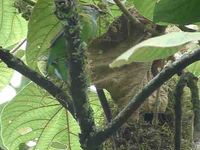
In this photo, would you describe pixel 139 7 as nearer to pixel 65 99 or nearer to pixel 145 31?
pixel 145 31

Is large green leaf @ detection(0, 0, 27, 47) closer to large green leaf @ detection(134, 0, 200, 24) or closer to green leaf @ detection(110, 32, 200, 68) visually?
large green leaf @ detection(134, 0, 200, 24)

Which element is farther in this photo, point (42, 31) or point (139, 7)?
point (42, 31)

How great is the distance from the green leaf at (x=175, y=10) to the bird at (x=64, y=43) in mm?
149

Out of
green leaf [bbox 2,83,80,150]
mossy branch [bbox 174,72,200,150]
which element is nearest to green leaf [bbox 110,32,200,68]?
mossy branch [bbox 174,72,200,150]

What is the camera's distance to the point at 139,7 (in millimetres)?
933

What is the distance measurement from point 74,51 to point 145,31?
269 millimetres

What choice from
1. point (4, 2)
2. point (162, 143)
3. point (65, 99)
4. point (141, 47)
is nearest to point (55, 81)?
point (65, 99)

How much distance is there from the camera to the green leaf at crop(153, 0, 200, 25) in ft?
2.57

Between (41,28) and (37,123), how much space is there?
0.35m

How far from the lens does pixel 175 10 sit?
2.60 ft

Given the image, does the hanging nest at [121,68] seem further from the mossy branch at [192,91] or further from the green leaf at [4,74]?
the green leaf at [4,74]

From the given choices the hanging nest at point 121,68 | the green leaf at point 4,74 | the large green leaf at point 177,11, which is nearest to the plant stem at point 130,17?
the hanging nest at point 121,68

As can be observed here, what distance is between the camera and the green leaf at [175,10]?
783mm

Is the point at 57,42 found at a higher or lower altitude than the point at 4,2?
lower
